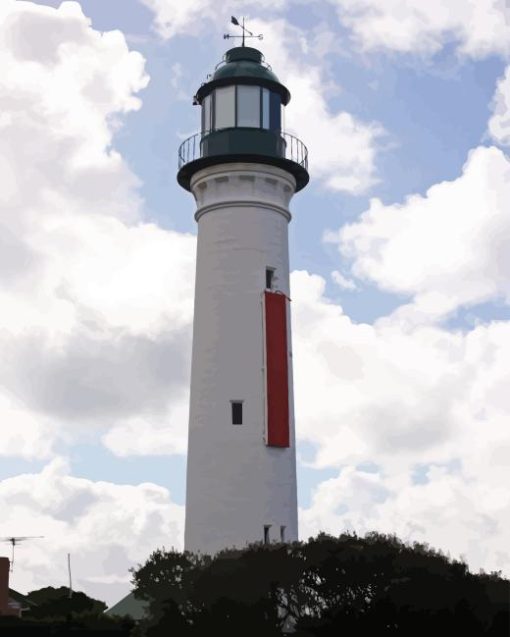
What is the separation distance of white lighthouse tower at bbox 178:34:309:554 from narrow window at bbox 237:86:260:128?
4cm

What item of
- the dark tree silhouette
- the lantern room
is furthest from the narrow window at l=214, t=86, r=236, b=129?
the dark tree silhouette

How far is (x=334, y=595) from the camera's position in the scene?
29.2 metres

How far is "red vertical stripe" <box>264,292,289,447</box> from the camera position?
128 feet

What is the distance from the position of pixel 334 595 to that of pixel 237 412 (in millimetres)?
11030

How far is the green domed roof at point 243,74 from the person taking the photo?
4259cm

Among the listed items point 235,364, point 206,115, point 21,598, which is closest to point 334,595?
point 235,364

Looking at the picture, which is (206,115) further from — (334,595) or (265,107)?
(334,595)

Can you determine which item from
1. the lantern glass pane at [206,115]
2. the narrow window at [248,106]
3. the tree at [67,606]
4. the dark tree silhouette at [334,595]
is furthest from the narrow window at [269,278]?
the tree at [67,606]

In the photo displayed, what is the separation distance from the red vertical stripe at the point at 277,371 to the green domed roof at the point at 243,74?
8.88 meters

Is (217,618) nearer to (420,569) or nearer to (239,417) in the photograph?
(420,569)

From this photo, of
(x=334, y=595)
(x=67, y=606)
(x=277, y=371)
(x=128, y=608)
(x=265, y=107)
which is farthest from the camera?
(x=67, y=606)

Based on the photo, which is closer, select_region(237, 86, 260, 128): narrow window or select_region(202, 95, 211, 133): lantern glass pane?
select_region(237, 86, 260, 128): narrow window

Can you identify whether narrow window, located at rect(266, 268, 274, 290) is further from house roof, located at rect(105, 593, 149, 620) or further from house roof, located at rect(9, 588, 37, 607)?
house roof, located at rect(9, 588, 37, 607)

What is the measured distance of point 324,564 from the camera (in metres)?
29.4
